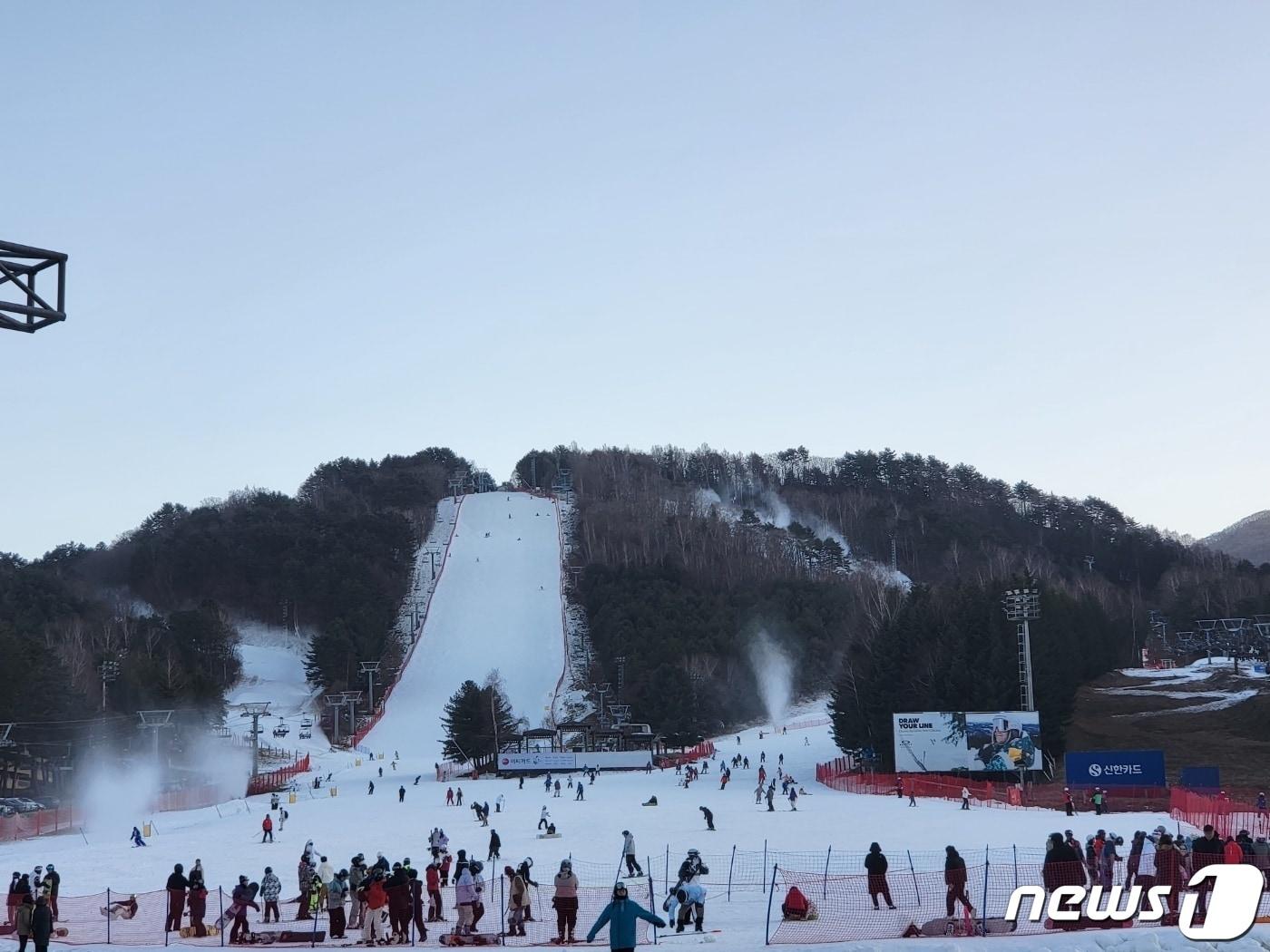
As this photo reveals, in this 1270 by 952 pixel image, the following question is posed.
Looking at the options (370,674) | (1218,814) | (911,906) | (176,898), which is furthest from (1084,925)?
(370,674)

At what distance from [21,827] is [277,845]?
34.8ft

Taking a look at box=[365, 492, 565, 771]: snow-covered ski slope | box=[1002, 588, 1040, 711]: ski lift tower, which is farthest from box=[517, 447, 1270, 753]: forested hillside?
box=[365, 492, 565, 771]: snow-covered ski slope

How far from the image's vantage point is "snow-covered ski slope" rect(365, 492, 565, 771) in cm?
8812

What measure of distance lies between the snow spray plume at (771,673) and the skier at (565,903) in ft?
260

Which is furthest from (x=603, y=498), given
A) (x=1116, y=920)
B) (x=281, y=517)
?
(x=1116, y=920)

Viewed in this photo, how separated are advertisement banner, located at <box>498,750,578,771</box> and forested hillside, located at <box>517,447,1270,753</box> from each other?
42.6 feet

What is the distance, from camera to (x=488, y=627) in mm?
113312

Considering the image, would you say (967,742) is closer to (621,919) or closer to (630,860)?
(630,860)

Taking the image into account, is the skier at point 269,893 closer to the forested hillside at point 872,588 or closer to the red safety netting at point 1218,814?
the red safety netting at point 1218,814

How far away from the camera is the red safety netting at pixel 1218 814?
25719 mm

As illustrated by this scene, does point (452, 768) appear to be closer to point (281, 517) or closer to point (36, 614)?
point (36, 614)

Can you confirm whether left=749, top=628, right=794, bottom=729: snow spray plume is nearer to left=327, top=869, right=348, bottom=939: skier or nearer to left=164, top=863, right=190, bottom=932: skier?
left=164, top=863, right=190, bottom=932: skier

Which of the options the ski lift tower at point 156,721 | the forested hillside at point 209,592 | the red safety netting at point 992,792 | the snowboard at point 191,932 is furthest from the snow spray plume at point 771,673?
the snowboard at point 191,932

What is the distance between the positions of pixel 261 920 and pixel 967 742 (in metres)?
29.7
